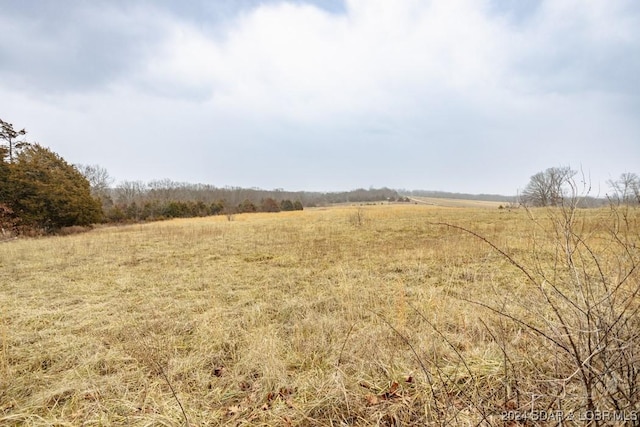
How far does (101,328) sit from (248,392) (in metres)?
2.78

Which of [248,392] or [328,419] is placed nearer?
[328,419]

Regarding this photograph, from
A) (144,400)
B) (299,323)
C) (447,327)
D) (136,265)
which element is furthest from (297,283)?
(136,265)

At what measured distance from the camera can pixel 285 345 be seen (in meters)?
3.07

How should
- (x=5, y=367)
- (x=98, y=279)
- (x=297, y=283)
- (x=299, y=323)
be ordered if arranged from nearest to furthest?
(x=5, y=367), (x=299, y=323), (x=297, y=283), (x=98, y=279)

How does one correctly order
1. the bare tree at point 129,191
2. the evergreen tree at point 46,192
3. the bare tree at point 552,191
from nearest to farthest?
the bare tree at point 552,191
the evergreen tree at point 46,192
the bare tree at point 129,191

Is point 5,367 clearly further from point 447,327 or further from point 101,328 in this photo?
point 447,327

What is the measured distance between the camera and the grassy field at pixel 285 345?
77.4 inches

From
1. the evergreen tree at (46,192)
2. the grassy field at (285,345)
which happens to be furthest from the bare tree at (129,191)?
the grassy field at (285,345)

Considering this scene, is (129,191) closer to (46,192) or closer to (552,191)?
(46,192)

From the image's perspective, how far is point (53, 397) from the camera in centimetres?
225

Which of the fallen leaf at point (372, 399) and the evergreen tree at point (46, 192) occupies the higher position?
the evergreen tree at point (46, 192)

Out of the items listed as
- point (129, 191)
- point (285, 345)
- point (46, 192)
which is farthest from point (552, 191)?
point (129, 191)

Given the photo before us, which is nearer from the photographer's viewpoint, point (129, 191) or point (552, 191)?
point (552, 191)

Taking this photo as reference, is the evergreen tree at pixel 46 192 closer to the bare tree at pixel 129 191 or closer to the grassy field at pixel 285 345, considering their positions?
the grassy field at pixel 285 345
